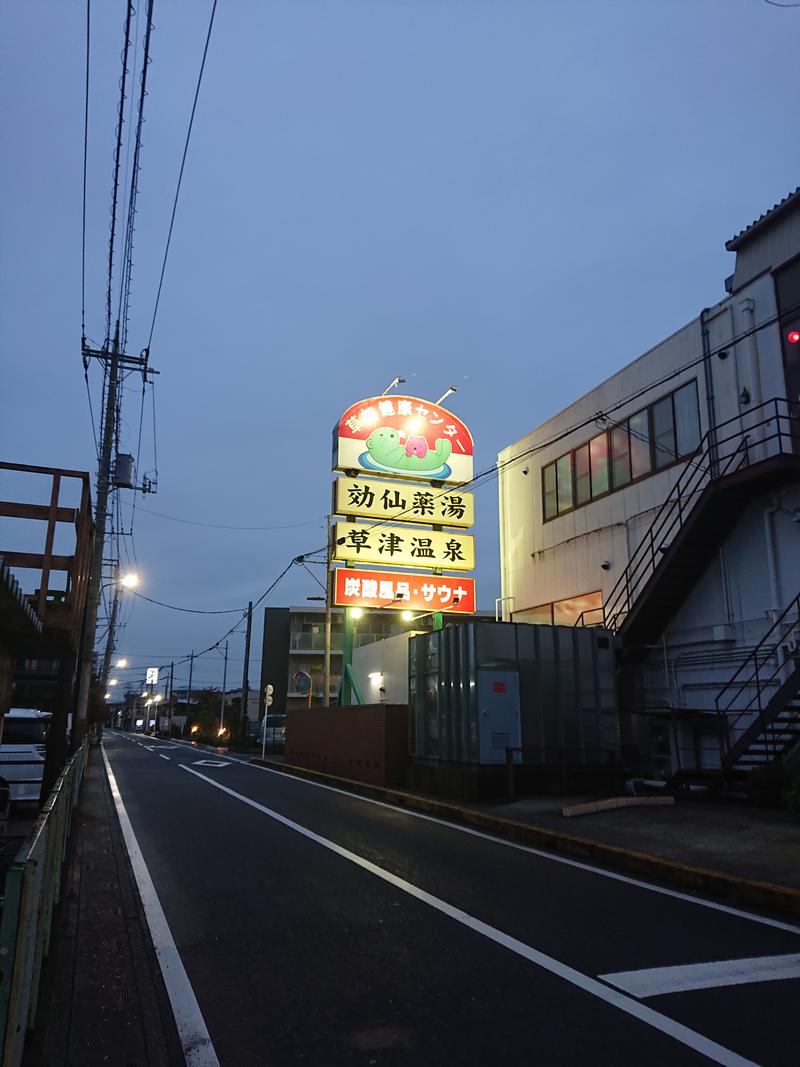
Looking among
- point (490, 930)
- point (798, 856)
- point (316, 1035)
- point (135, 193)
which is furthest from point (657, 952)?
point (135, 193)

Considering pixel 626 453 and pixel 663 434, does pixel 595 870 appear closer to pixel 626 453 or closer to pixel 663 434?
pixel 663 434

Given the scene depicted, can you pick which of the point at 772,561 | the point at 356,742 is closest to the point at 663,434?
the point at 772,561

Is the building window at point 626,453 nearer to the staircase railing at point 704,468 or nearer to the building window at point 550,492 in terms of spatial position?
the building window at point 550,492

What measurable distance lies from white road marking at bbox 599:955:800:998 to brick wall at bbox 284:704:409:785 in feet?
40.6

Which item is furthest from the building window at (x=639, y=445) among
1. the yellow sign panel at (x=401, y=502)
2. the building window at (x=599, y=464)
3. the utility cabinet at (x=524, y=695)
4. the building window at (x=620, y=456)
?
the yellow sign panel at (x=401, y=502)

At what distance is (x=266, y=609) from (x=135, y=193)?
47.2 m

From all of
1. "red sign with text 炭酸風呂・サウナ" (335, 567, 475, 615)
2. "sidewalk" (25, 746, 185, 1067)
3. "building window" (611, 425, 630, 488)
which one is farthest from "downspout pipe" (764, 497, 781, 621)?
"red sign with text 炭酸風呂・サウナ" (335, 567, 475, 615)

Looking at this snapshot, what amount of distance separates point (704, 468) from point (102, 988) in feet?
47.1

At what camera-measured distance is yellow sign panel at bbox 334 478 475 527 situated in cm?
2506

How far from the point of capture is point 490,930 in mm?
5734

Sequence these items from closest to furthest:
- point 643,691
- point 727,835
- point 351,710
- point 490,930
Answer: point 490,930, point 727,835, point 643,691, point 351,710

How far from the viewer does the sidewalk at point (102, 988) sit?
383cm

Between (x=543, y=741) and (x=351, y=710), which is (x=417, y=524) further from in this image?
(x=543, y=741)

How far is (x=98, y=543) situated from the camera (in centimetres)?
1866
